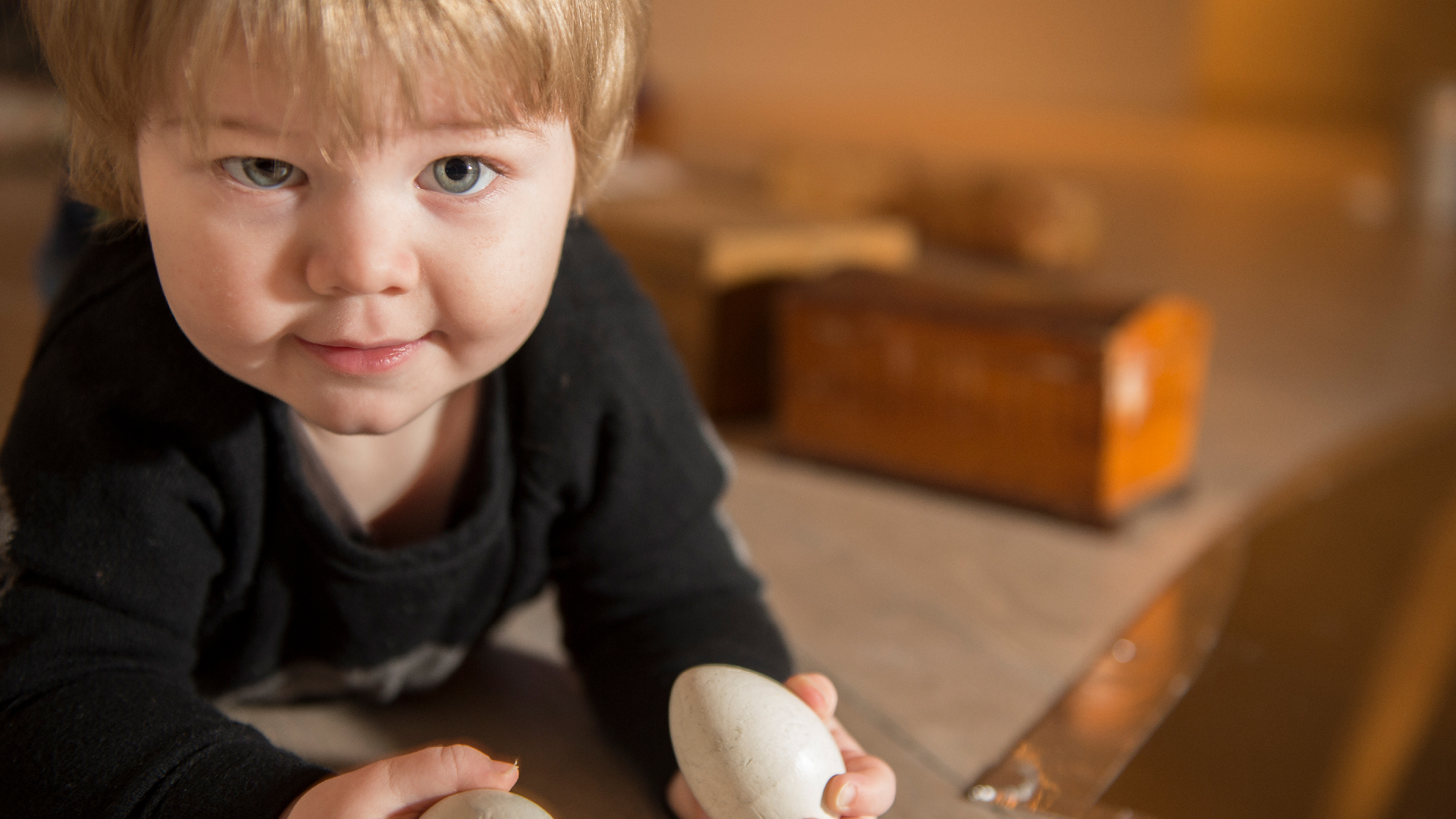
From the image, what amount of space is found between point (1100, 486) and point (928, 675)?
0.30 meters

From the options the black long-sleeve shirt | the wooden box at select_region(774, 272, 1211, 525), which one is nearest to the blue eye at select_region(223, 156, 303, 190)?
the black long-sleeve shirt

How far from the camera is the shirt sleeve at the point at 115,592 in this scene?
440 mm

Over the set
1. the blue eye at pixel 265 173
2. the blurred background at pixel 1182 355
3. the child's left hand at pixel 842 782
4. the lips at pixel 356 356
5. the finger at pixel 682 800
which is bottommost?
the blurred background at pixel 1182 355

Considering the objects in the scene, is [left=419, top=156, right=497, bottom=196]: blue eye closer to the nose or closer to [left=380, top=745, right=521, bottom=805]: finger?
the nose

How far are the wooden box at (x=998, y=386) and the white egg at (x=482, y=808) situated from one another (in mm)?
632

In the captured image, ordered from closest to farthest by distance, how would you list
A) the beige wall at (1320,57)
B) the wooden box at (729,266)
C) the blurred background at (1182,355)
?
the blurred background at (1182,355) → the wooden box at (729,266) → the beige wall at (1320,57)

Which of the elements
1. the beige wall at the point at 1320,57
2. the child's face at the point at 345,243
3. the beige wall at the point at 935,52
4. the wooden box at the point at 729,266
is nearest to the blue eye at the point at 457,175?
the child's face at the point at 345,243

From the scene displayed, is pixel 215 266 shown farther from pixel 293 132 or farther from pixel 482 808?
pixel 482 808

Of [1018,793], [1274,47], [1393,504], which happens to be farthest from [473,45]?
[1274,47]

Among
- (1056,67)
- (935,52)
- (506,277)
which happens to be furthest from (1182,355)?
(935,52)

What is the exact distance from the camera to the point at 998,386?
38.5 inches

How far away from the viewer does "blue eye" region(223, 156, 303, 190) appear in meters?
0.38

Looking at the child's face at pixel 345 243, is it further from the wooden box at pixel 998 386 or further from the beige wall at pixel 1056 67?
the beige wall at pixel 1056 67

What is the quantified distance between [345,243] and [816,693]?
0.81 feet
